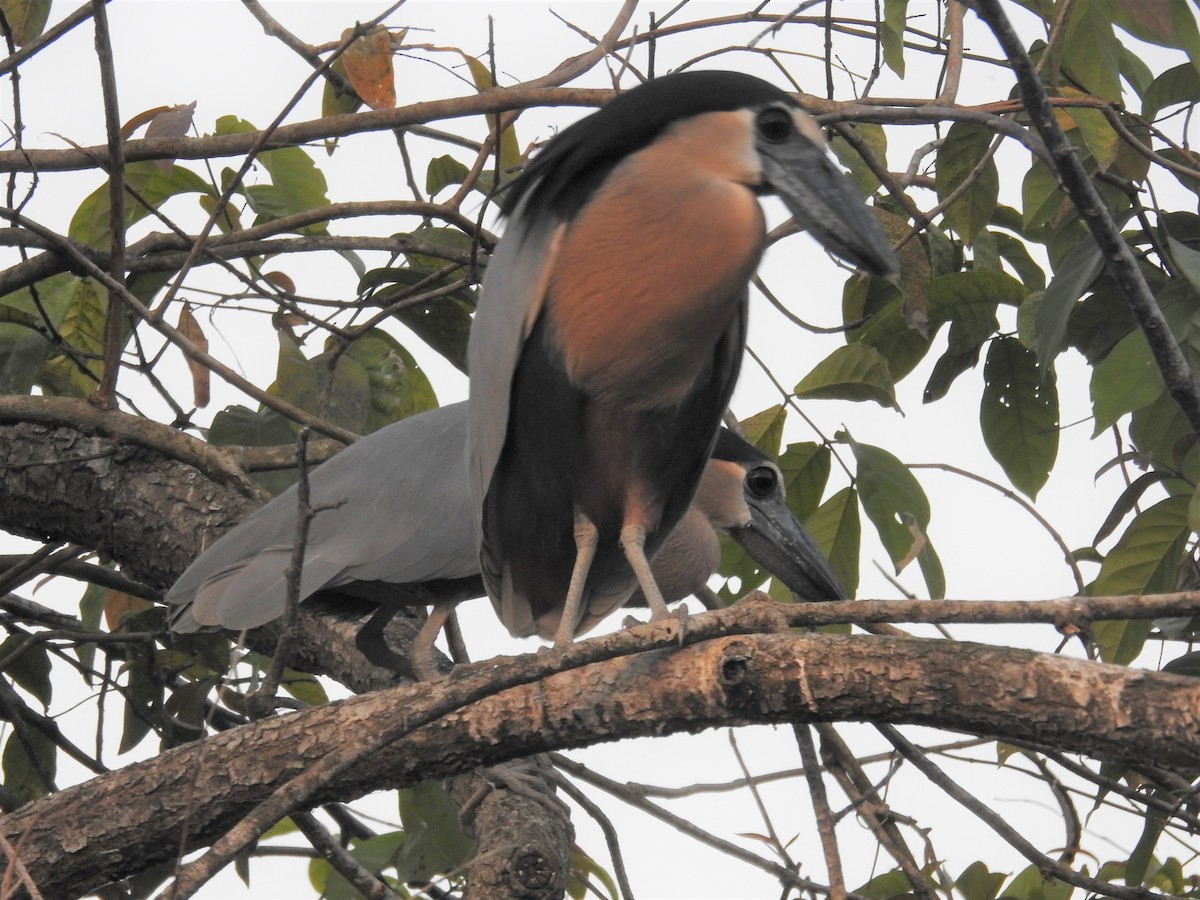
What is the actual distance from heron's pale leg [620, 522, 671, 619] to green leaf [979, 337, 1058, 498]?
72 centimetres

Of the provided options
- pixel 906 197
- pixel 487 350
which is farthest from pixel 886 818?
pixel 906 197

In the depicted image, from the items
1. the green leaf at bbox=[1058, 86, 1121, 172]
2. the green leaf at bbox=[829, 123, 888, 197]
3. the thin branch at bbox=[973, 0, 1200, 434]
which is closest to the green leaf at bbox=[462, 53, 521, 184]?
the green leaf at bbox=[829, 123, 888, 197]

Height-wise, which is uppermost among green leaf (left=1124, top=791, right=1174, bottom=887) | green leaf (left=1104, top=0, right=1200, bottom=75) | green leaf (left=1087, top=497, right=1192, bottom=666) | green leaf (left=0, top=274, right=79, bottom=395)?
green leaf (left=0, top=274, right=79, bottom=395)

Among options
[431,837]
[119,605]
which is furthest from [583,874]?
[119,605]

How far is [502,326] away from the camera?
223 cm

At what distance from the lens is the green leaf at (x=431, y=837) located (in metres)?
2.49

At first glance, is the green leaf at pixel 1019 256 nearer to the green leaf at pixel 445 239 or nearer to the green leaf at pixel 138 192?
the green leaf at pixel 445 239

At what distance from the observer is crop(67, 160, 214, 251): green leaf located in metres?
2.96

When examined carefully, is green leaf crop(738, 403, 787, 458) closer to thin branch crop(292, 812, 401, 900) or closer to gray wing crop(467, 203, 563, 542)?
gray wing crop(467, 203, 563, 542)

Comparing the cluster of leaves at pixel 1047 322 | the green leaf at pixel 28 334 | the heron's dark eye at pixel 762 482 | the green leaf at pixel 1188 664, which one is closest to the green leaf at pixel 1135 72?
the cluster of leaves at pixel 1047 322

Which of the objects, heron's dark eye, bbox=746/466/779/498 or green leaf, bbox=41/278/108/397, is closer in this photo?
green leaf, bbox=41/278/108/397

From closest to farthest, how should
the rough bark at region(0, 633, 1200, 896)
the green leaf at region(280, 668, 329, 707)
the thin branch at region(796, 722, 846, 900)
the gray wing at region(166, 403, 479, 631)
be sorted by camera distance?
the rough bark at region(0, 633, 1200, 896), the thin branch at region(796, 722, 846, 900), the gray wing at region(166, 403, 479, 631), the green leaf at region(280, 668, 329, 707)

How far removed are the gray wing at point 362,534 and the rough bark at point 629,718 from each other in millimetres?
793

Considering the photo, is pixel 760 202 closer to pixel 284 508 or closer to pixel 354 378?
pixel 354 378
